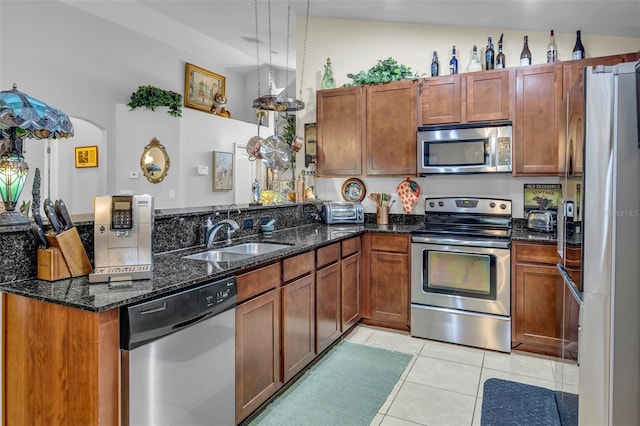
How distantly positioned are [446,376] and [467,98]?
7.53 feet

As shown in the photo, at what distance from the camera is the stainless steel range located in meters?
3.13

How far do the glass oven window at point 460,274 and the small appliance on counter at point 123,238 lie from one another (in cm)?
228

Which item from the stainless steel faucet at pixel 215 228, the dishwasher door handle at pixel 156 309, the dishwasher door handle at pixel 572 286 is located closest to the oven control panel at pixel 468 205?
the dishwasher door handle at pixel 572 286

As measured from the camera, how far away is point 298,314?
260cm

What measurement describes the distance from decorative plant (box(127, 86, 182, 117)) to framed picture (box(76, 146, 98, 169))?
2.72ft

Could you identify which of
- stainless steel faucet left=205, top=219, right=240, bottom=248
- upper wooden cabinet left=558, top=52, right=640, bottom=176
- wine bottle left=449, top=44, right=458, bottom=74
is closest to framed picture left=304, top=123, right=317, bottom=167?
wine bottle left=449, top=44, right=458, bottom=74

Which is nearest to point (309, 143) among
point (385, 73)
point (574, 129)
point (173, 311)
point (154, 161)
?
point (385, 73)

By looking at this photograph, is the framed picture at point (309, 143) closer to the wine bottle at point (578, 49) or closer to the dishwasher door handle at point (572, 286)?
the wine bottle at point (578, 49)

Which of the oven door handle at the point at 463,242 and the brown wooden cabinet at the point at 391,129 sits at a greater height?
the brown wooden cabinet at the point at 391,129

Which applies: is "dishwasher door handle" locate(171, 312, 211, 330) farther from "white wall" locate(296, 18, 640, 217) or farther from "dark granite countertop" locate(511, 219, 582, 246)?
"white wall" locate(296, 18, 640, 217)

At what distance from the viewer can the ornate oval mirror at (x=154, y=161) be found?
564 centimetres

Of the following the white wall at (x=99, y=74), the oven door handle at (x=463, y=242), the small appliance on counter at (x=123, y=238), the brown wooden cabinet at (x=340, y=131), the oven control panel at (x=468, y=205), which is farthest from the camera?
the white wall at (x=99, y=74)

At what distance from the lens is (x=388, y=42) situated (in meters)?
4.20

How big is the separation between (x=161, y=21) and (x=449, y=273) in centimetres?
510
